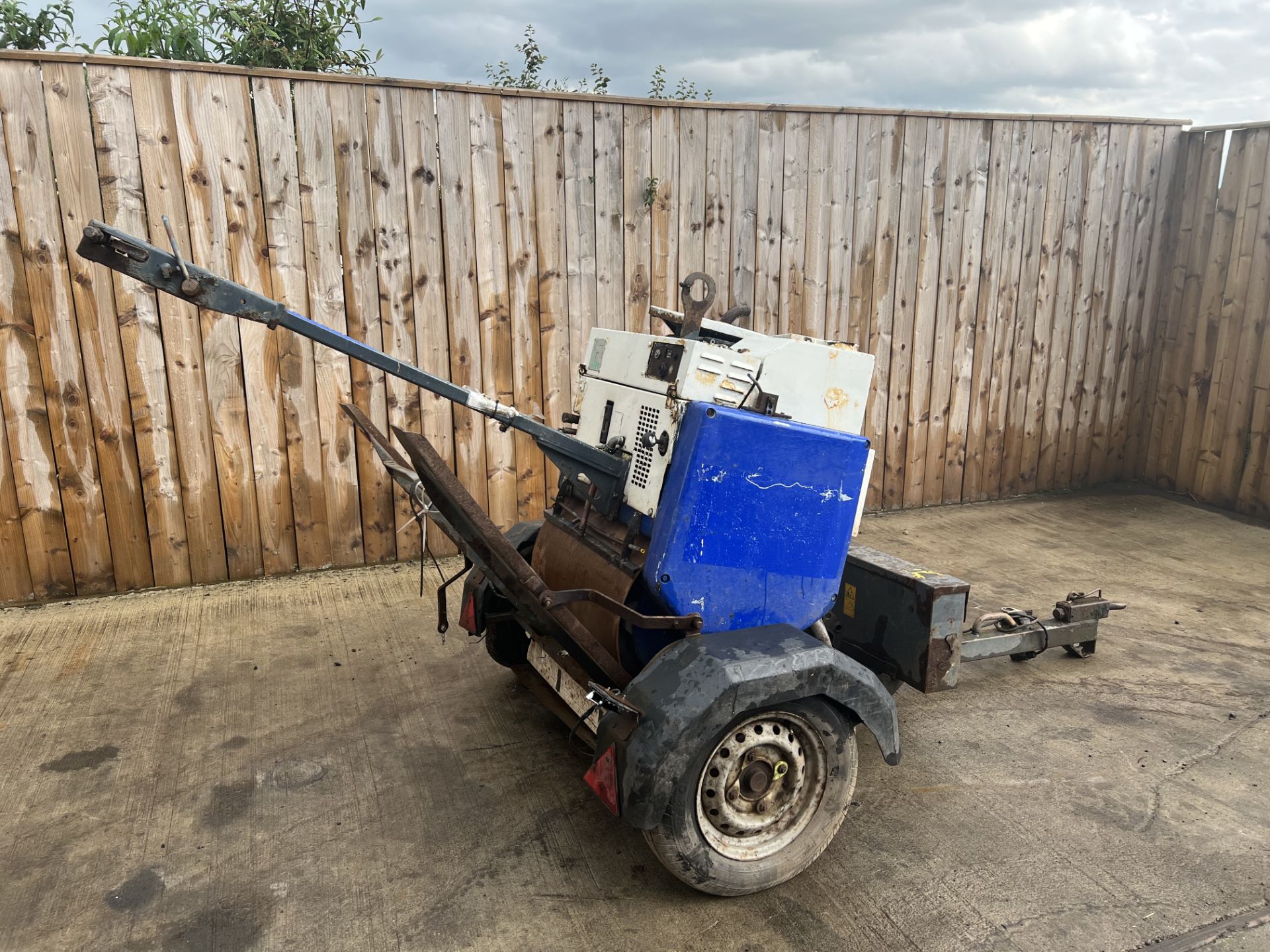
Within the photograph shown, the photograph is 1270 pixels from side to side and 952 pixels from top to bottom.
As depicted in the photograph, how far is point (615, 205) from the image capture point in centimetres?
514

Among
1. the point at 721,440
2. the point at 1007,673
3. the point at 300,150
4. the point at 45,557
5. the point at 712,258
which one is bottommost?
the point at 1007,673

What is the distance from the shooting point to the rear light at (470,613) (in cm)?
331

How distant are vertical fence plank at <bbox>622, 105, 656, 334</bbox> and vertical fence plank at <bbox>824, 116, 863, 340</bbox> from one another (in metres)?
1.32

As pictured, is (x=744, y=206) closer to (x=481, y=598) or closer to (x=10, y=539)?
(x=481, y=598)

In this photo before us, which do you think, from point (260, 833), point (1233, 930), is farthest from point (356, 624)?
point (1233, 930)

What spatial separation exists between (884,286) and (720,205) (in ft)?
4.64

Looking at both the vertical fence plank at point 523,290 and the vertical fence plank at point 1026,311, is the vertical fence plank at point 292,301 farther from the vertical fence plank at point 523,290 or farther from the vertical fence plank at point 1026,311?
the vertical fence plank at point 1026,311

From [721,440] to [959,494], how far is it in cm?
476

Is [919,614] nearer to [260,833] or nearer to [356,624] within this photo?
[260,833]

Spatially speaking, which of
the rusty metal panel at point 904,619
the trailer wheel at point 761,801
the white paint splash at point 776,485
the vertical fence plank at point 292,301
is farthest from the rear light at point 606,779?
the vertical fence plank at point 292,301

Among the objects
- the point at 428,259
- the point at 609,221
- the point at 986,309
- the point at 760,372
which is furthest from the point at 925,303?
the point at 760,372

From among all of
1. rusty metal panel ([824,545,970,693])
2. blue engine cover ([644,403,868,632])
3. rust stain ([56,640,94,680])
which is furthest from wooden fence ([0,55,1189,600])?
blue engine cover ([644,403,868,632])

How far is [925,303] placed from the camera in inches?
242

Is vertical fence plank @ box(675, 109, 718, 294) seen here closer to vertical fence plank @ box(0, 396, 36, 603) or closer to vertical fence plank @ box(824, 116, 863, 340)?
vertical fence plank @ box(824, 116, 863, 340)
